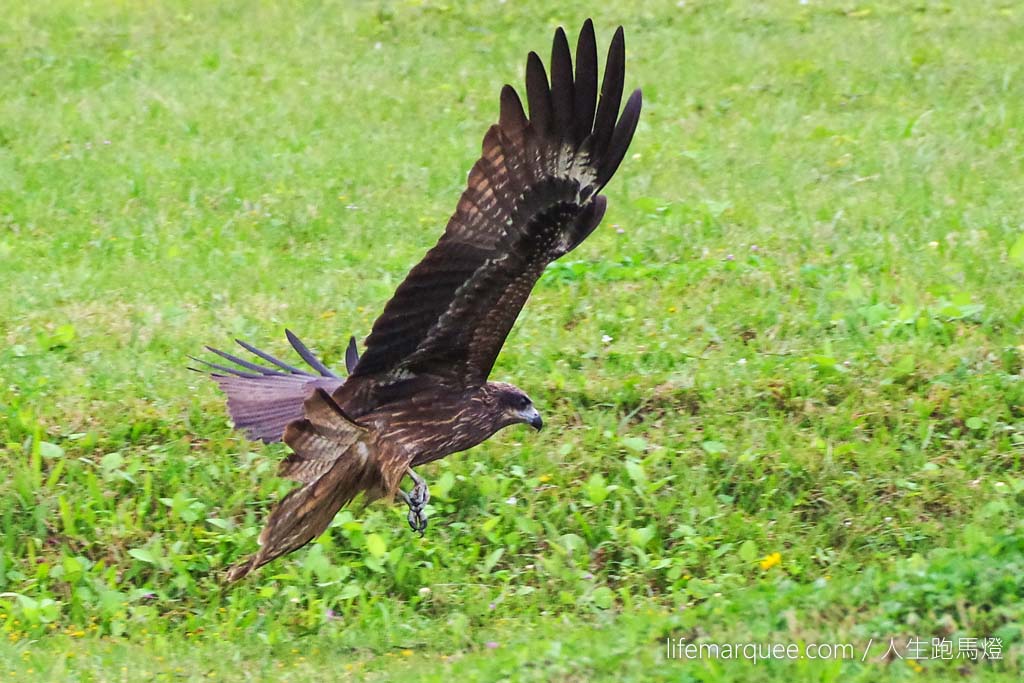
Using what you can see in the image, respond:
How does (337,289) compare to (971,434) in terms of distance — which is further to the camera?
(337,289)

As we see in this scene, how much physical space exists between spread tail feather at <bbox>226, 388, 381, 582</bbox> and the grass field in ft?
1.91

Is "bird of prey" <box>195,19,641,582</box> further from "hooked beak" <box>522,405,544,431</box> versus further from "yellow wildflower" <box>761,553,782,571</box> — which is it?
"yellow wildflower" <box>761,553,782,571</box>

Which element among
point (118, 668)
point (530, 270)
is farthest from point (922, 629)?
point (118, 668)

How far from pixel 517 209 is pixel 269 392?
1.71 m

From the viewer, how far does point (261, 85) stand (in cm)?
1240

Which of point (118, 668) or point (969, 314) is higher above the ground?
point (969, 314)

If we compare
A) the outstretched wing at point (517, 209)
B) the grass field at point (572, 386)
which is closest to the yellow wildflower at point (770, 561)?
the grass field at point (572, 386)

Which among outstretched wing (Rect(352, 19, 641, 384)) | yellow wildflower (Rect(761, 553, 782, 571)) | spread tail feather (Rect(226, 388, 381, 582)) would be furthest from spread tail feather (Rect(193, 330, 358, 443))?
yellow wildflower (Rect(761, 553, 782, 571))

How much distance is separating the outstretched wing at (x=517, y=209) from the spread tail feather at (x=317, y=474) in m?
0.40

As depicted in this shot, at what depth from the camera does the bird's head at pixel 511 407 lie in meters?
6.11

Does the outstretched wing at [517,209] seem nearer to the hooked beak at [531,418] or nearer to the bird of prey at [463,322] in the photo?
the bird of prey at [463,322]

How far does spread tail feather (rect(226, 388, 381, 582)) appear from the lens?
5359 mm

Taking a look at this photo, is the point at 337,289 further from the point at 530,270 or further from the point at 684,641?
the point at 684,641

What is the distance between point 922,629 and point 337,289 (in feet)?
14.5
